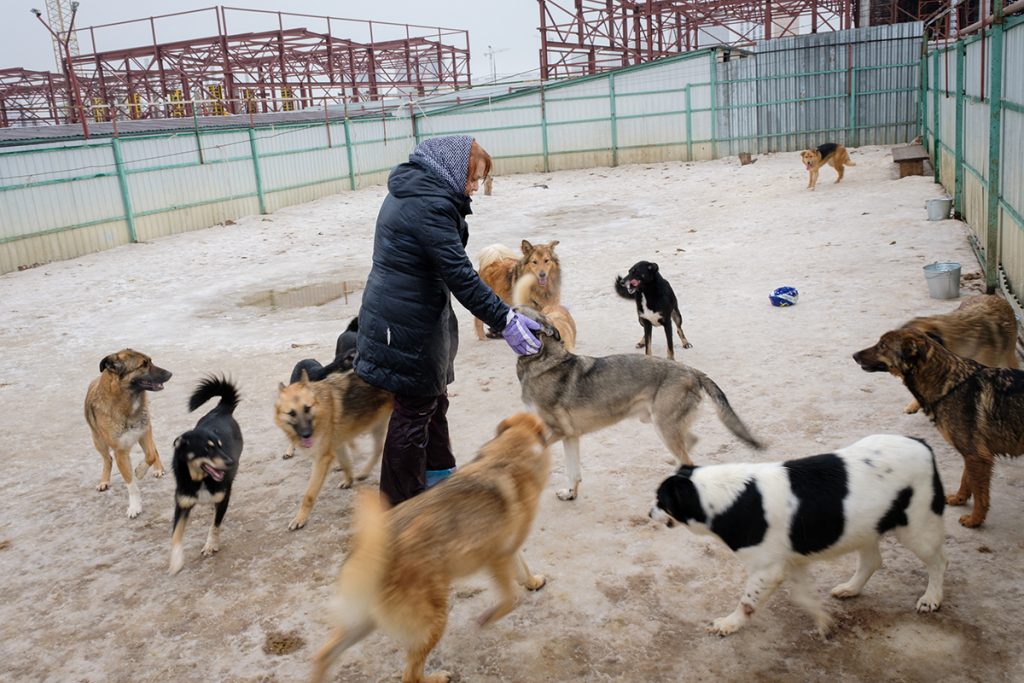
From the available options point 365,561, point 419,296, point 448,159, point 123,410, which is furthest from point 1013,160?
point 123,410

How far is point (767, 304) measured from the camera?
805 cm

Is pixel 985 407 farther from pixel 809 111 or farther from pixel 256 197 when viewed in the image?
pixel 809 111

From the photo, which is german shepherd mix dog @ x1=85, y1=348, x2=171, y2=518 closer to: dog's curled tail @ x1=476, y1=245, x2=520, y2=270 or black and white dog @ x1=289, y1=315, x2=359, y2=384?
black and white dog @ x1=289, y1=315, x2=359, y2=384

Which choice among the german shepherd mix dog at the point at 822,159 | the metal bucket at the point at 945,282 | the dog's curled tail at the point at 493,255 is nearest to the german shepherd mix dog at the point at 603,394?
the dog's curled tail at the point at 493,255

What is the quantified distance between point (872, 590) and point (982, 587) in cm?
44

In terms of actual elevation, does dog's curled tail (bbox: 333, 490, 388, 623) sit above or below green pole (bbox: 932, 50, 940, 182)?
below

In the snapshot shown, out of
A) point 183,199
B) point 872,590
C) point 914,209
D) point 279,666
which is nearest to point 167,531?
point 279,666

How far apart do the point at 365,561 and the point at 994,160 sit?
7.40 meters

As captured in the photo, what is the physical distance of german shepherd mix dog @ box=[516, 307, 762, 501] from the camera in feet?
14.4

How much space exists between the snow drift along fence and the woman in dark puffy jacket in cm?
1463

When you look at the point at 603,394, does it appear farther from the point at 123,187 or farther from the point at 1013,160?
the point at 123,187

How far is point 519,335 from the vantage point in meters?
4.03

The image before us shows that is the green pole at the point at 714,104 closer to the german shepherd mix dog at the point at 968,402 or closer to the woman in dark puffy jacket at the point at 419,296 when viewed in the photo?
the german shepherd mix dog at the point at 968,402

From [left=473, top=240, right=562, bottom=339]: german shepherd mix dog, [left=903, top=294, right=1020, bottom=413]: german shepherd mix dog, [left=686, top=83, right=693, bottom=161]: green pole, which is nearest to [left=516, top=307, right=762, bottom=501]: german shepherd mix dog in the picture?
[left=903, top=294, right=1020, bottom=413]: german shepherd mix dog
